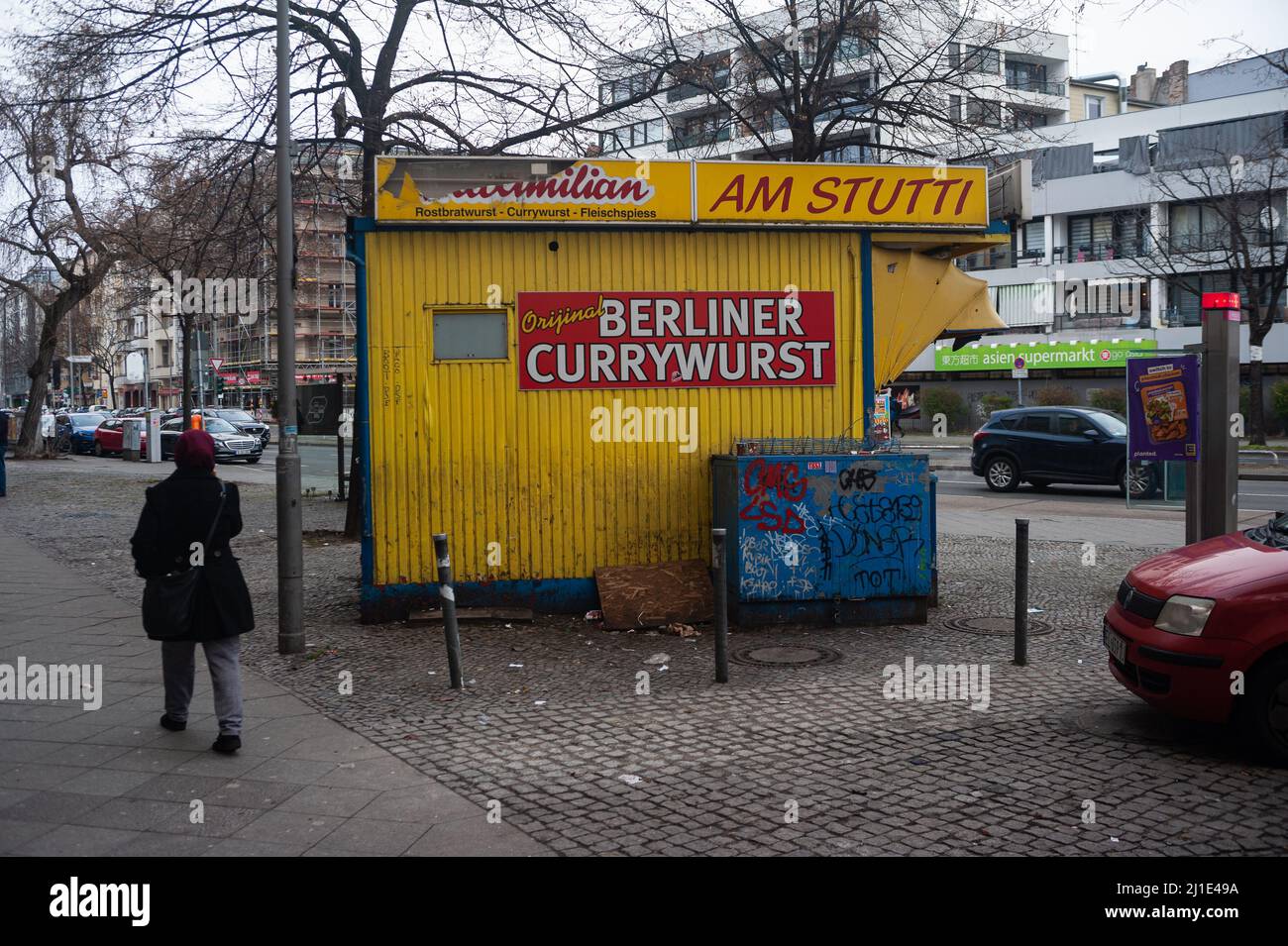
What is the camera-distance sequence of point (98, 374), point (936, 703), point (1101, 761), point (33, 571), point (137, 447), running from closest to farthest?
point (1101, 761) < point (936, 703) < point (33, 571) < point (137, 447) < point (98, 374)

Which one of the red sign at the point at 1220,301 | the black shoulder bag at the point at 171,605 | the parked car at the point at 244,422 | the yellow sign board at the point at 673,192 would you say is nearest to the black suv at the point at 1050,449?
the red sign at the point at 1220,301

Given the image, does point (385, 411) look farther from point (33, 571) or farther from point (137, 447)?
point (137, 447)

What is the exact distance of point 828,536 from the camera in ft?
30.2

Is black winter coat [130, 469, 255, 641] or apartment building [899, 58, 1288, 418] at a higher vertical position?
apartment building [899, 58, 1288, 418]

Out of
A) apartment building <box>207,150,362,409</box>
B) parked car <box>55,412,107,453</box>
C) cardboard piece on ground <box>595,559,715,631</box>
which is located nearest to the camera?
cardboard piece on ground <box>595,559,715,631</box>

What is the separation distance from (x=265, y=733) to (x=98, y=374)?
10217 centimetres

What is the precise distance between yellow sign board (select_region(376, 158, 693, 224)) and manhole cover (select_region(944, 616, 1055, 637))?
4056 millimetres

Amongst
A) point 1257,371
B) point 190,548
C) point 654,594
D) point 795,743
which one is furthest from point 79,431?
point 795,743

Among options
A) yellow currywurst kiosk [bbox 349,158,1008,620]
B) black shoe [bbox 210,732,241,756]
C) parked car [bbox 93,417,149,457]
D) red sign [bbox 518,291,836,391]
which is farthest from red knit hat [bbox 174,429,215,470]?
parked car [bbox 93,417,149,457]

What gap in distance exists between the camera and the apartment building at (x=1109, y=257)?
42.4m

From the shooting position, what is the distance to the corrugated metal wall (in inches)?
380

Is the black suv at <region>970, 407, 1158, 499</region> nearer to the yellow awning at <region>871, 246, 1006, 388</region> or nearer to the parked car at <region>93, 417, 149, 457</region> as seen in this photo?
the yellow awning at <region>871, 246, 1006, 388</region>
